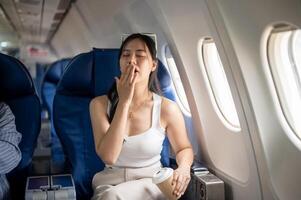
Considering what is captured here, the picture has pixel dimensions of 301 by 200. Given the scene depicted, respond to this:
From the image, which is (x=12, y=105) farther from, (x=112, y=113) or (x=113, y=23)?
(x=113, y=23)

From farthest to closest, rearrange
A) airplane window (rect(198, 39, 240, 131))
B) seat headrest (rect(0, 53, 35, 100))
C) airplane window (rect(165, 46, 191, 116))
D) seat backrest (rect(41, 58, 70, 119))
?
seat backrest (rect(41, 58, 70, 119))
airplane window (rect(165, 46, 191, 116))
airplane window (rect(198, 39, 240, 131))
seat headrest (rect(0, 53, 35, 100))

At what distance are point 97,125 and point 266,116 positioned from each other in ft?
2.85

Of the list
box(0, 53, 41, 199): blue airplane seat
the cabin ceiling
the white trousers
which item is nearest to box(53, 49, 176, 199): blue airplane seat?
box(0, 53, 41, 199): blue airplane seat

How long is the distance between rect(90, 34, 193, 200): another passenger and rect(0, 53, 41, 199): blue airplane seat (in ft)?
1.65

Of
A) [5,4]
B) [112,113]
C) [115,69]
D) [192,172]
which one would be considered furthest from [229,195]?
[5,4]

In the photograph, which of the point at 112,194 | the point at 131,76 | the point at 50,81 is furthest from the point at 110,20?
the point at 112,194

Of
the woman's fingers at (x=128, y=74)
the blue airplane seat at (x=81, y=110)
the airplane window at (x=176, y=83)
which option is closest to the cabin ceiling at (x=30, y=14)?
the airplane window at (x=176, y=83)

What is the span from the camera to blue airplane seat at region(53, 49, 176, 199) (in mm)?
2447

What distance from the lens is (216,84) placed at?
101 inches

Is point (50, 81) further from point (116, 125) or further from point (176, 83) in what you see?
point (116, 125)

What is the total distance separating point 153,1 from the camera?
8.92 feet

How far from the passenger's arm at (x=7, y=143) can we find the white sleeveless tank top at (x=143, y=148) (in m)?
0.54

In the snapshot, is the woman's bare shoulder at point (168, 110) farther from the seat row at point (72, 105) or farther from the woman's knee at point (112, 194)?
the woman's knee at point (112, 194)

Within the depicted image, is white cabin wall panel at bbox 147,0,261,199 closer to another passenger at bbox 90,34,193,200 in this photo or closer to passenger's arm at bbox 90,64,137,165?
another passenger at bbox 90,34,193,200
